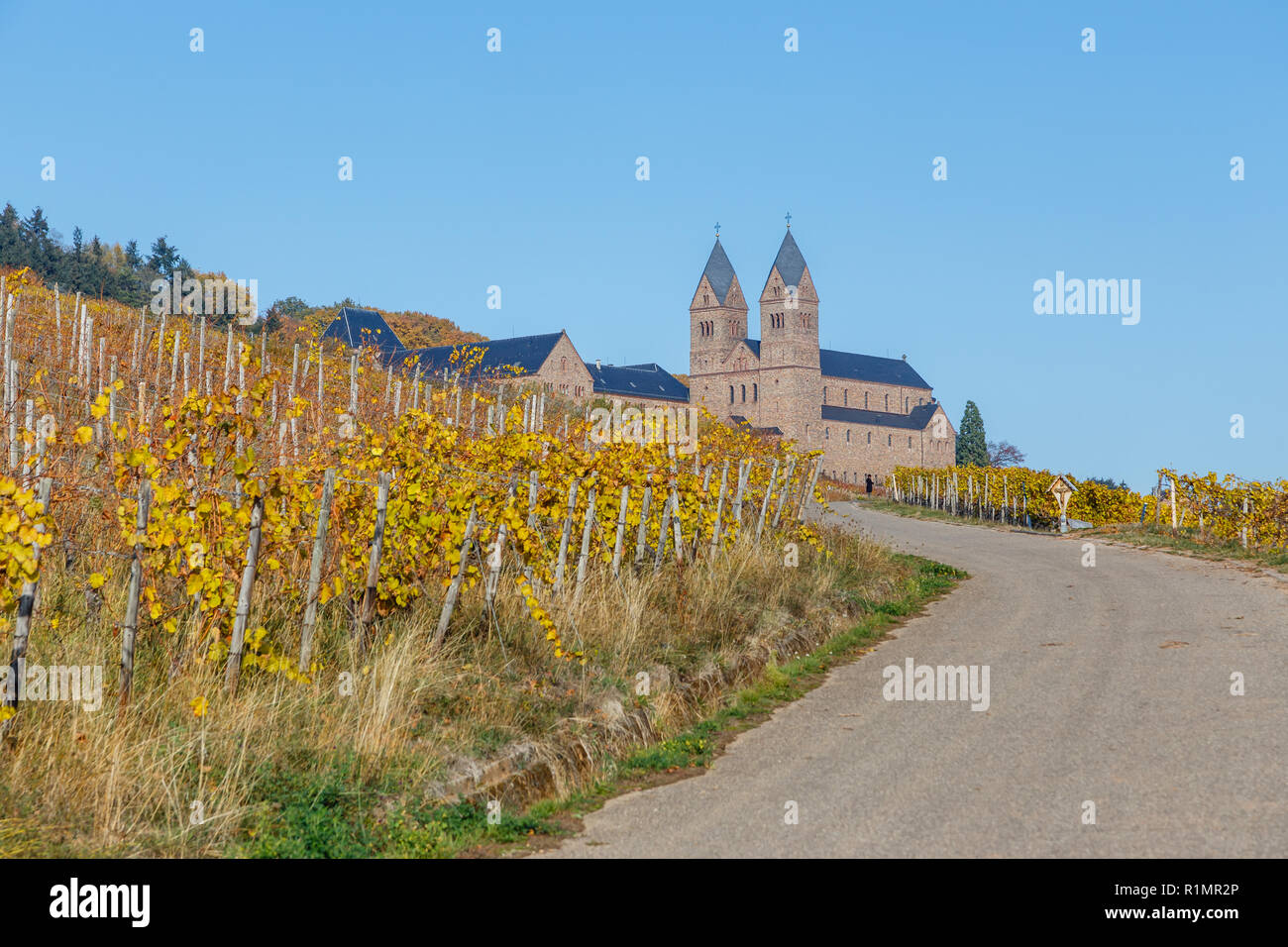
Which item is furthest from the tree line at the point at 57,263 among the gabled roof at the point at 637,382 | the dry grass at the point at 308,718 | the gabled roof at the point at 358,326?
the gabled roof at the point at 637,382

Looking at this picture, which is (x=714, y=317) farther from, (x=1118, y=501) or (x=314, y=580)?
(x=314, y=580)

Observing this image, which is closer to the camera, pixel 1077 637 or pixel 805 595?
pixel 1077 637

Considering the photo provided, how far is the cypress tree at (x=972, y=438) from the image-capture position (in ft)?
360

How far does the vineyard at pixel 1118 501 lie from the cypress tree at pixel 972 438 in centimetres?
5134

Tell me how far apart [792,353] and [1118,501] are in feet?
243

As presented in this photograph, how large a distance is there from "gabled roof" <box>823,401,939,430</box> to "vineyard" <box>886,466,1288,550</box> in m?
53.1

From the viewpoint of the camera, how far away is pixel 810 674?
10.1 m

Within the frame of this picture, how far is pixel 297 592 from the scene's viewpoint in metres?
7.71

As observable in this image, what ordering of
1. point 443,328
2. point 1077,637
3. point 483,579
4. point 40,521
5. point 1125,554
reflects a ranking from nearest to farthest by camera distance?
point 40,521 < point 483,579 < point 1077,637 < point 1125,554 < point 443,328
